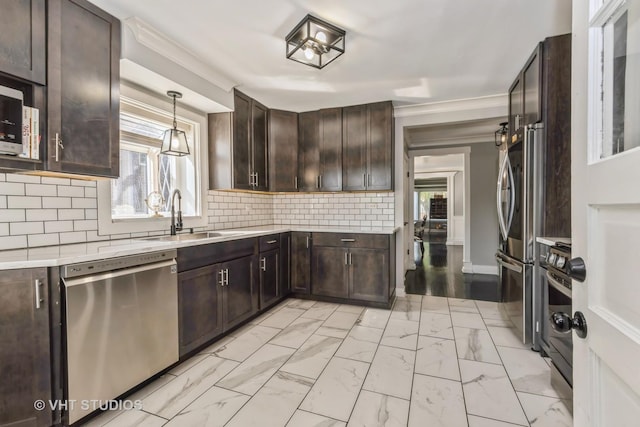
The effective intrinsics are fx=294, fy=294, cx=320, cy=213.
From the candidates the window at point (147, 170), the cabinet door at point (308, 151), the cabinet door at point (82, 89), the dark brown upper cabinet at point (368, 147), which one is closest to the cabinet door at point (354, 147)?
the dark brown upper cabinet at point (368, 147)

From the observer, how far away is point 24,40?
1.55 meters

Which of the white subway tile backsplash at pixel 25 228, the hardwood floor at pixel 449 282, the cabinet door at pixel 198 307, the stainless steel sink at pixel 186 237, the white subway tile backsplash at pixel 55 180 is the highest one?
the white subway tile backsplash at pixel 55 180

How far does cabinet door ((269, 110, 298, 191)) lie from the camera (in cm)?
381

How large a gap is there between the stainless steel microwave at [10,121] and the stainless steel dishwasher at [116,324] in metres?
0.67

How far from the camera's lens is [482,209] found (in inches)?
203

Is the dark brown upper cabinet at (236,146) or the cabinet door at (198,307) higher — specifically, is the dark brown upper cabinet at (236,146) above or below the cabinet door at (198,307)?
above

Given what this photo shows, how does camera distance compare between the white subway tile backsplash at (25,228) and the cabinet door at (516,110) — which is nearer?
the white subway tile backsplash at (25,228)

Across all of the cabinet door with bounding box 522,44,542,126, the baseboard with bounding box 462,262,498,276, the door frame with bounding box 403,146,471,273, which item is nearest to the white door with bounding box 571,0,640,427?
the cabinet door with bounding box 522,44,542,126

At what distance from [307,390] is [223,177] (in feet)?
7.25

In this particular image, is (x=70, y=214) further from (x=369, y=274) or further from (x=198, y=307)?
(x=369, y=274)

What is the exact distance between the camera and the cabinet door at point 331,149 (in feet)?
12.2

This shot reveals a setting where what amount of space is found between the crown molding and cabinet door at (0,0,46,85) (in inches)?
20.0

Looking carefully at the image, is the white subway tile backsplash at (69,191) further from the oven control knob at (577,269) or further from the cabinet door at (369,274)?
the oven control knob at (577,269)

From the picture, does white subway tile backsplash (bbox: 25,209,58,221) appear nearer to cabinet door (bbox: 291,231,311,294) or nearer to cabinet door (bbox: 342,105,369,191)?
cabinet door (bbox: 291,231,311,294)
